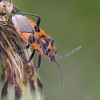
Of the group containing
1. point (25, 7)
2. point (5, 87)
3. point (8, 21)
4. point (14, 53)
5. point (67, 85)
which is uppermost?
point (25, 7)

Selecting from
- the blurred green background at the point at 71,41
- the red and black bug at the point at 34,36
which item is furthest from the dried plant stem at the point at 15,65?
the blurred green background at the point at 71,41

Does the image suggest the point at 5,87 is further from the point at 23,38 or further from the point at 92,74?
the point at 92,74

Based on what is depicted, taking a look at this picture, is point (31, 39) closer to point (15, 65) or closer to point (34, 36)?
point (34, 36)

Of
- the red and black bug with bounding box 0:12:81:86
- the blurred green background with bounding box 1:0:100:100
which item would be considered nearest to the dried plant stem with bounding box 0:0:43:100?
the red and black bug with bounding box 0:12:81:86

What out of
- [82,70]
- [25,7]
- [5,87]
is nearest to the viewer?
[5,87]

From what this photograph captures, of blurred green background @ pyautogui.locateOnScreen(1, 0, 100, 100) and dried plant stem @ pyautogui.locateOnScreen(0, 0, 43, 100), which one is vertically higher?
blurred green background @ pyautogui.locateOnScreen(1, 0, 100, 100)

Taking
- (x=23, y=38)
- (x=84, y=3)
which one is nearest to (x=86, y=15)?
(x=84, y=3)

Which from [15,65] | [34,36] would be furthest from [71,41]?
[15,65]

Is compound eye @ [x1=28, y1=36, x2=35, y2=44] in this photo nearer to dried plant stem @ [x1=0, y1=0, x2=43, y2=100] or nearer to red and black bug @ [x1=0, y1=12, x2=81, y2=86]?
red and black bug @ [x1=0, y1=12, x2=81, y2=86]
